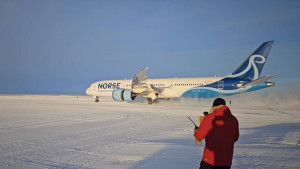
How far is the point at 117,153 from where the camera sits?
16.8 feet

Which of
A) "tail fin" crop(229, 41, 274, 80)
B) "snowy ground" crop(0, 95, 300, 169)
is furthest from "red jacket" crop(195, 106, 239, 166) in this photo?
"tail fin" crop(229, 41, 274, 80)

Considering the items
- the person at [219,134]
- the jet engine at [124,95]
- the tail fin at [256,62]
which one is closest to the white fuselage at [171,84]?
the tail fin at [256,62]

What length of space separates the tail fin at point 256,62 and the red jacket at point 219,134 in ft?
58.2

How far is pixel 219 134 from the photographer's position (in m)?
2.70

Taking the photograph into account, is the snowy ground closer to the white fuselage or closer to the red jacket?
the red jacket

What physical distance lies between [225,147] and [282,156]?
2970mm

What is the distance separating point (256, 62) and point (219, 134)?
17940 mm

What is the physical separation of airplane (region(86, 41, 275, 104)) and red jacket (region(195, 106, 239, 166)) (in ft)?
49.7

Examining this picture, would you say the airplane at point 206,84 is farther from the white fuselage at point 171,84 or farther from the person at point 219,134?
the person at point 219,134

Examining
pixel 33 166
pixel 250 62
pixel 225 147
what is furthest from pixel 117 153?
pixel 250 62

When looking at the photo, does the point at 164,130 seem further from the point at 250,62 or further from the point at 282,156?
the point at 250,62

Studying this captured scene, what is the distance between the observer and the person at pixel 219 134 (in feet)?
8.85

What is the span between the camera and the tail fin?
18344mm

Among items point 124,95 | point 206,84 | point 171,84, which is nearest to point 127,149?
point 124,95
